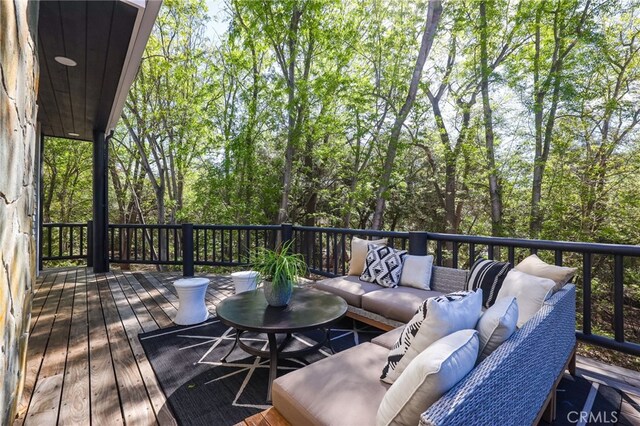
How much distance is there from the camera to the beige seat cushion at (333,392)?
1257mm

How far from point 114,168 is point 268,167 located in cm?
582

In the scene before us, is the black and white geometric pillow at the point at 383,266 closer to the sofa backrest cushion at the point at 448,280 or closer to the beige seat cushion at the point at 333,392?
the sofa backrest cushion at the point at 448,280

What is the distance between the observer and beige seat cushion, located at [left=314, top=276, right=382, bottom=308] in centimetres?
321

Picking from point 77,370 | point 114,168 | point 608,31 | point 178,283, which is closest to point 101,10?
point 178,283

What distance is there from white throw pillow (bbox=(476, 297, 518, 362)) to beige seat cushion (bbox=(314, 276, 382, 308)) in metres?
1.86

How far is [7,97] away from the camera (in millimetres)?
1340

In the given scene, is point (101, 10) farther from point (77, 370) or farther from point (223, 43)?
point (223, 43)

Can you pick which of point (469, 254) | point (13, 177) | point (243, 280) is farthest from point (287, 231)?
point (13, 177)

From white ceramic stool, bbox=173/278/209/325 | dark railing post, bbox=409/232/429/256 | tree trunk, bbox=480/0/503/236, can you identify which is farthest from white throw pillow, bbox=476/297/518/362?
tree trunk, bbox=480/0/503/236

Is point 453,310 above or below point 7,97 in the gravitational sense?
below

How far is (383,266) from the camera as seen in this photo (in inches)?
137

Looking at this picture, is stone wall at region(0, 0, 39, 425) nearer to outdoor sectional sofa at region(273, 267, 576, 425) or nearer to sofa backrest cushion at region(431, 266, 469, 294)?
outdoor sectional sofa at region(273, 267, 576, 425)

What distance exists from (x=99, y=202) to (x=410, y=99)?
667cm

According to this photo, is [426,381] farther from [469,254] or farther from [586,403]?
[469,254]
